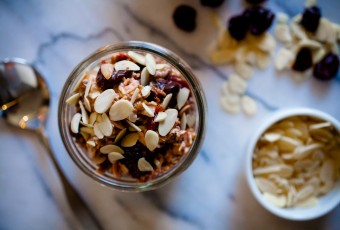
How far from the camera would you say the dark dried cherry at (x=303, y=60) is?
969 millimetres

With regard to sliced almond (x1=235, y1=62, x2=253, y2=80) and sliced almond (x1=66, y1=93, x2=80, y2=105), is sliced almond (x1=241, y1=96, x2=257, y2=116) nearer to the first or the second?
sliced almond (x1=235, y1=62, x2=253, y2=80)

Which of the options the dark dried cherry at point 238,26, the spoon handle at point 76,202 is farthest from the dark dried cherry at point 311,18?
the spoon handle at point 76,202

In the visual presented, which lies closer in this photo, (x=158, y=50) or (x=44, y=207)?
(x=158, y=50)

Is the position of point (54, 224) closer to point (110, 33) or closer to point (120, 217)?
point (120, 217)

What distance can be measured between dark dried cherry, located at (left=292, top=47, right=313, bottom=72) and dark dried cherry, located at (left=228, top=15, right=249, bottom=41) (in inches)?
5.7

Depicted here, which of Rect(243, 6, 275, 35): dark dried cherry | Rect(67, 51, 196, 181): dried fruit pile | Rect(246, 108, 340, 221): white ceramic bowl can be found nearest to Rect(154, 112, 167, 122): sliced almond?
Rect(67, 51, 196, 181): dried fruit pile

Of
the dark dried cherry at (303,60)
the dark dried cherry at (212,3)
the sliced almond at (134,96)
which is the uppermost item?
the dark dried cherry at (212,3)

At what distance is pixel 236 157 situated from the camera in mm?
968

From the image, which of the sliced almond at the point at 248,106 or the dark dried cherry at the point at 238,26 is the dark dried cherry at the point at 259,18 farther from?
the sliced almond at the point at 248,106

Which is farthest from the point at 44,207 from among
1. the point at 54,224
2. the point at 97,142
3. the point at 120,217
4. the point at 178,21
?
the point at 178,21

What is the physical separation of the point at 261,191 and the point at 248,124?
16 cm

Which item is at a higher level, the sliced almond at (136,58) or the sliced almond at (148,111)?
the sliced almond at (136,58)

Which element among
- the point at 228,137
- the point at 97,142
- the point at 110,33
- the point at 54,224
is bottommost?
the point at 54,224

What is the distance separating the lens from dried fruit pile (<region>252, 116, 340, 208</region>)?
3.06 feet
